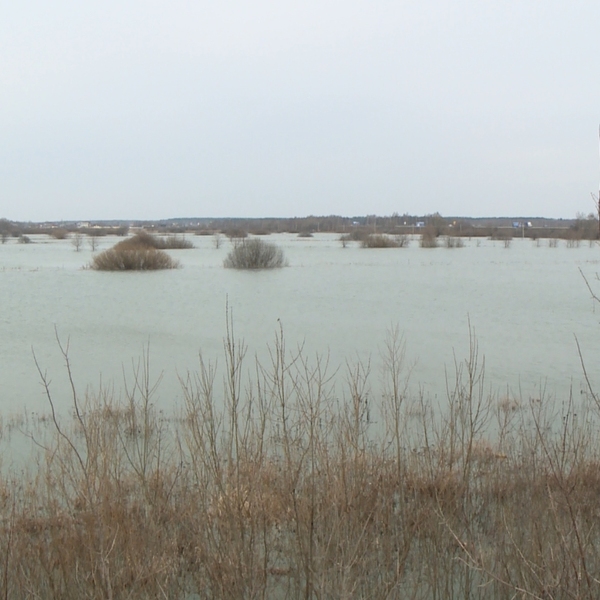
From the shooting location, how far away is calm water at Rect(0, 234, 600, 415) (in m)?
9.48

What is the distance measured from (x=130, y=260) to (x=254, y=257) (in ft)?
18.5

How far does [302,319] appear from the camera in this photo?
14.3 m

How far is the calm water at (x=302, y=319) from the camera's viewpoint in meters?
9.48

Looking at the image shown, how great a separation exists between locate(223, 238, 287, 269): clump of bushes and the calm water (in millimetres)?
1137

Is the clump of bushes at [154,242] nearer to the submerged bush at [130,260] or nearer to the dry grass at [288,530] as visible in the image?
the submerged bush at [130,260]

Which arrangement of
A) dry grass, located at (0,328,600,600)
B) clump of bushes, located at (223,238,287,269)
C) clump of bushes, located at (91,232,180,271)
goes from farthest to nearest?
clump of bushes, located at (223,238,287,269) → clump of bushes, located at (91,232,180,271) → dry grass, located at (0,328,600,600)

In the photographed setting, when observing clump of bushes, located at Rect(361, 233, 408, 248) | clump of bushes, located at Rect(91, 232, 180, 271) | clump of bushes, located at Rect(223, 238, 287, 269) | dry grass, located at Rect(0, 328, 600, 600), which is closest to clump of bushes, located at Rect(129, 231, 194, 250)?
clump of bushes, located at Rect(91, 232, 180, 271)

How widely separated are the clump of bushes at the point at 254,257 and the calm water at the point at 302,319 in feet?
3.73

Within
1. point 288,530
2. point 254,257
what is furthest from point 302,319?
point 254,257

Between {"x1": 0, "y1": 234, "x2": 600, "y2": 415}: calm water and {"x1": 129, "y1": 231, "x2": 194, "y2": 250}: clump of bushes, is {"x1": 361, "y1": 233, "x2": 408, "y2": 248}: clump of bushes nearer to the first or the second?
{"x1": 129, "y1": 231, "x2": 194, "y2": 250}: clump of bushes

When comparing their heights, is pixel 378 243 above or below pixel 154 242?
below

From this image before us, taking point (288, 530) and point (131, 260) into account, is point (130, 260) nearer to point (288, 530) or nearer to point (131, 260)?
point (131, 260)

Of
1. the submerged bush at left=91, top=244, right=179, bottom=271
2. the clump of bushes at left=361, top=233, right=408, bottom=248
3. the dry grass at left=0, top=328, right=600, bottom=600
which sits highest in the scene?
the clump of bushes at left=361, top=233, right=408, bottom=248

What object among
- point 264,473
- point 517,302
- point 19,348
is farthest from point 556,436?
point 517,302
